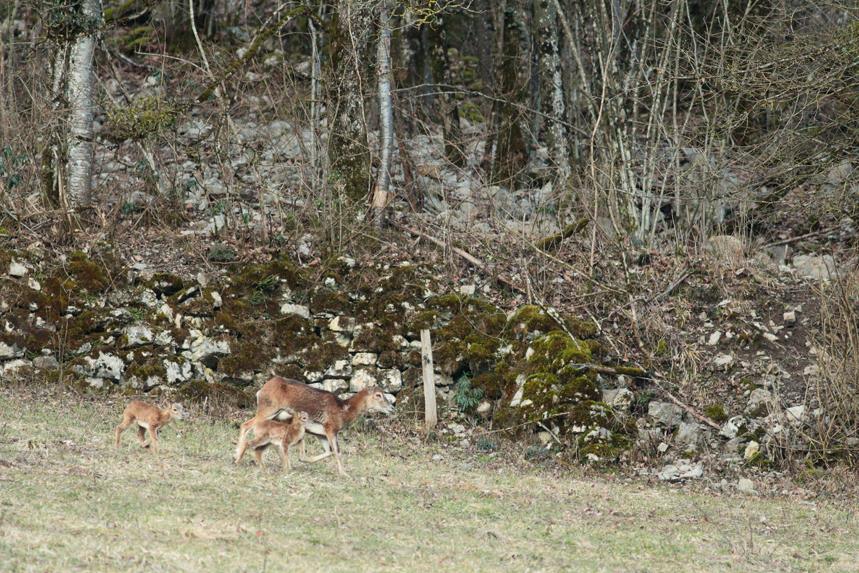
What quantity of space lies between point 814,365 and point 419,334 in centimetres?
585

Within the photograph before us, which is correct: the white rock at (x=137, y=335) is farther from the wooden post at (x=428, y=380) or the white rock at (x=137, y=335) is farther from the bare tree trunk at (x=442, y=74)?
the bare tree trunk at (x=442, y=74)

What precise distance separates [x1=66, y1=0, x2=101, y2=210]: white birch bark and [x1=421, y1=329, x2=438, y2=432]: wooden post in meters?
7.35

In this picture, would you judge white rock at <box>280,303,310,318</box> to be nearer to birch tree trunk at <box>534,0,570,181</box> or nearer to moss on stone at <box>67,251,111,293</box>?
moss on stone at <box>67,251,111,293</box>

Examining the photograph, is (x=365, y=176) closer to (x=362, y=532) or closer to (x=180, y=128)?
(x=180, y=128)

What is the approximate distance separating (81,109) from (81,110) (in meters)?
0.02

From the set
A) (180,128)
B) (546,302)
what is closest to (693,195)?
(546,302)

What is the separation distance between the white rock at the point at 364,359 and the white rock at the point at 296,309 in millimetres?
1176

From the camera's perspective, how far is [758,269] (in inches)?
806

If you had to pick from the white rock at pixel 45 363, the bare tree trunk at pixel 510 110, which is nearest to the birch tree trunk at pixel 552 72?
the bare tree trunk at pixel 510 110

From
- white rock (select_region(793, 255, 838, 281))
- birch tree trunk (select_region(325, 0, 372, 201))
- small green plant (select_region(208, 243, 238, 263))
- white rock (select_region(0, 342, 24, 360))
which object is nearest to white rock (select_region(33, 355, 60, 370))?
white rock (select_region(0, 342, 24, 360))

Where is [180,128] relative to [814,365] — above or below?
above

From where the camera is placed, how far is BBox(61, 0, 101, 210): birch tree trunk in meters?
20.8

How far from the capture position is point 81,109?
20906mm

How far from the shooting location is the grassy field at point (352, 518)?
29.3 ft
